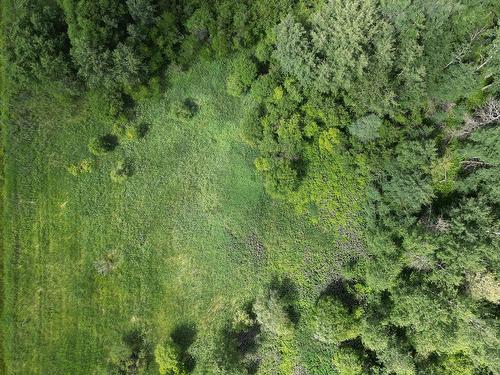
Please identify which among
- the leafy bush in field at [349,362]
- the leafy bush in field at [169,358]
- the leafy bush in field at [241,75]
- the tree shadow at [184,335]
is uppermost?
the leafy bush in field at [241,75]

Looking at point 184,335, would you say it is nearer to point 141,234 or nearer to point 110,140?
point 141,234

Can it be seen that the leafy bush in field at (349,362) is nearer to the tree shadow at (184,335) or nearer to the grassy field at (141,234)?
the grassy field at (141,234)

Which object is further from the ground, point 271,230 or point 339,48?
point 339,48

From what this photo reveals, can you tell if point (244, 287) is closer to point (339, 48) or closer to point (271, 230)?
point (271, 230)

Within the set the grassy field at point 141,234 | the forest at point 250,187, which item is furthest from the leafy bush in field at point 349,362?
the grassy field at point 141,234

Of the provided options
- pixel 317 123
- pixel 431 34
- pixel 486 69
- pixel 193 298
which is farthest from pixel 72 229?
pixel 486 69

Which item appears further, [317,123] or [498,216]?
[317,123]

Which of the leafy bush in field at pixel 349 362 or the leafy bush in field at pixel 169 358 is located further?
the leafy bush in field at pixel 169 358
